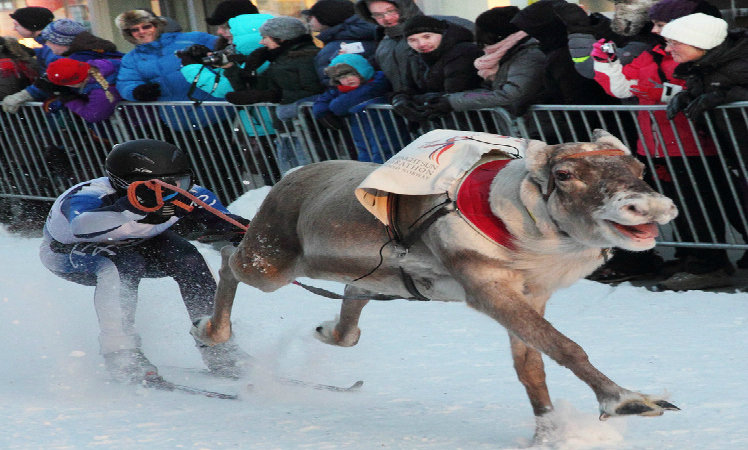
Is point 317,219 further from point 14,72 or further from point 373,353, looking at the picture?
point 14,72

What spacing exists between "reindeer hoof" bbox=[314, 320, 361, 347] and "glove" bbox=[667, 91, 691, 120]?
2.14 metres

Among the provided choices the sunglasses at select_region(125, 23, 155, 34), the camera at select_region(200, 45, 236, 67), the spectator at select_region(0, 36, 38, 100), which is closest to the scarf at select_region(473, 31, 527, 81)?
the camera at select_region(200, 45, 236, 67)

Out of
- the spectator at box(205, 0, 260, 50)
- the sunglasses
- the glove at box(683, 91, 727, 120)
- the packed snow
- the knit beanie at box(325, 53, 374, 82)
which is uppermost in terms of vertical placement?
the sunglasses

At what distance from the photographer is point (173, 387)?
5.25 metres

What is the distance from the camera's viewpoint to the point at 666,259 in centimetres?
662

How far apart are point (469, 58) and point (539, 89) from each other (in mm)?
530

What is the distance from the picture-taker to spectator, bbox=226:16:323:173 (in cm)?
772

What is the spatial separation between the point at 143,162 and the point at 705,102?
9.79 ft

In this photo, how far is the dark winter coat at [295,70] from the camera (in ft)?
25.3

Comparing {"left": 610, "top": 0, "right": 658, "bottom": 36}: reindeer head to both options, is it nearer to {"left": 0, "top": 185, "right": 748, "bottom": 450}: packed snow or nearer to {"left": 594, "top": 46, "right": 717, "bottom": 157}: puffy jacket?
{"left": 594, "top": 46, "right": 717, "bottom": 157}: puffy jacket

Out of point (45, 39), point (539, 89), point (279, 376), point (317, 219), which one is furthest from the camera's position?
point (45, 39)

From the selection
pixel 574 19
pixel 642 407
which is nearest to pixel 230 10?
pixel 574 19

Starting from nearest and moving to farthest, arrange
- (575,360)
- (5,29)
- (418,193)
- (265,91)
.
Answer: (575,360), (418,193), (265,91), (5,29)

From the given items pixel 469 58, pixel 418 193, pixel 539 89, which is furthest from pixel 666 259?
pixel 418 193
